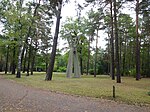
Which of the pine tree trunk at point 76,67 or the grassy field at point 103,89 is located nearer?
→ the grassy field at point 103,89

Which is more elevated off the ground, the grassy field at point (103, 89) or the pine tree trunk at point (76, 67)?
the pine tree trunk at point (76, 67)

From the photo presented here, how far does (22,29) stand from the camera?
2653cm

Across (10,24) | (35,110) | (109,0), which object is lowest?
(35,110)

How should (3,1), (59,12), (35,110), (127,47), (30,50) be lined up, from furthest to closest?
(127,47) < (30,50) < (3,1) < (59,12) < (35,110)

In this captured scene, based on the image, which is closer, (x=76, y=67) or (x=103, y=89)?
(x=103, y=89)

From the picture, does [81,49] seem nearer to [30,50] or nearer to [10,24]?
[30,50]

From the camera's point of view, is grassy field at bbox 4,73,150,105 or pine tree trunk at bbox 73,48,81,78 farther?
pine tree trunk at bbox 73,48,81,78

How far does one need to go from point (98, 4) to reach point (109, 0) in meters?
1.40

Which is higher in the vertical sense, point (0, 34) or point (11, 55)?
point (0, 34)

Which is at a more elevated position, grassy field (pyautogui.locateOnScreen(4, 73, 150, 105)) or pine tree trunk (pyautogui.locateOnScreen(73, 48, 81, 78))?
pine tree trunk (pyautogui.locateOnScreen(73, 48, 81, 78))

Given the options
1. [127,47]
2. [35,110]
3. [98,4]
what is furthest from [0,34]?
[35,110]

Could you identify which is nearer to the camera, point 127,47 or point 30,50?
point 30,50

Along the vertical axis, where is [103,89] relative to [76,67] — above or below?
below

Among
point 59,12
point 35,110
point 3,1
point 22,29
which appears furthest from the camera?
point 3,1
